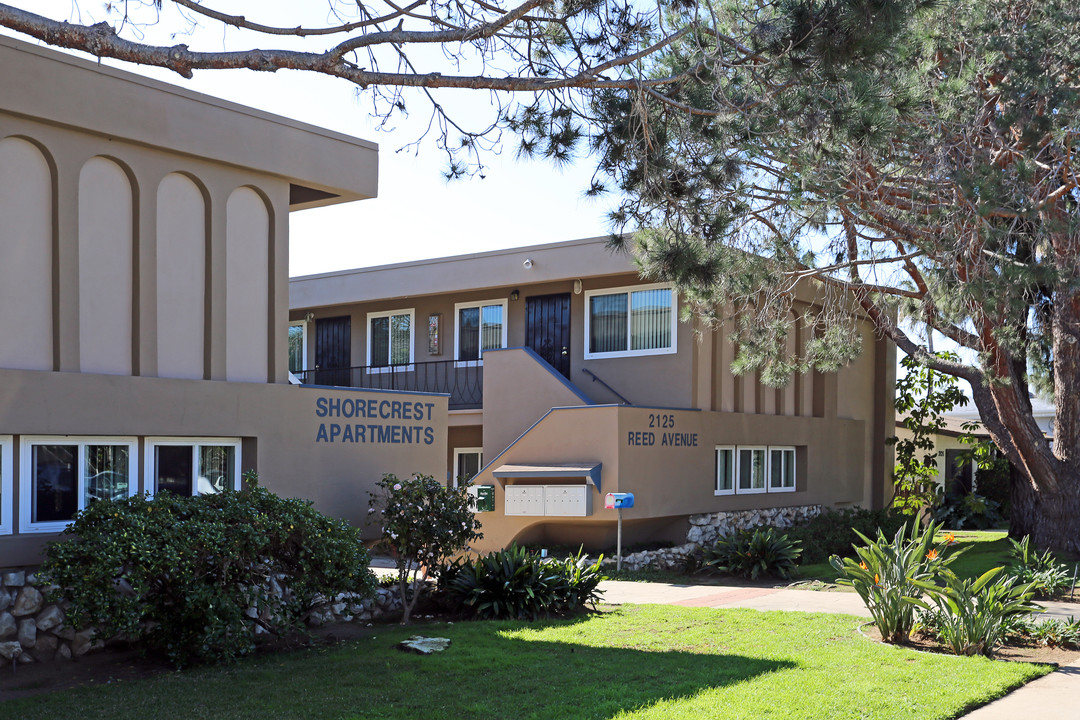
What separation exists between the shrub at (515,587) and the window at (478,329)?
10.0 m

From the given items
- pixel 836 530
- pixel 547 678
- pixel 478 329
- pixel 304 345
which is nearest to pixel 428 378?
pixel 478 329

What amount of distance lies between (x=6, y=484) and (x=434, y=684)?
4.46 meters

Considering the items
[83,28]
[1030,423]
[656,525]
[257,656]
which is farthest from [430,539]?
[1030,423]

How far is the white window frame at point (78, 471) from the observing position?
367 inches

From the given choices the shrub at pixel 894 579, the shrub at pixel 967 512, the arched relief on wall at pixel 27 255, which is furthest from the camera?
the shrub at pixel 967 512

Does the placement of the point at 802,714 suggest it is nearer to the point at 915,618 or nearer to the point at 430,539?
the point at 915,618

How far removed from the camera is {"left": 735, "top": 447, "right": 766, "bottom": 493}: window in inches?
802

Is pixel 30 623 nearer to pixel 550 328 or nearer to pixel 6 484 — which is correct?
pixel 6 484

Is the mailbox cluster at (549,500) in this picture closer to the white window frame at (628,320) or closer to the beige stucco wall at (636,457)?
the beige stucco wall at (636,457)

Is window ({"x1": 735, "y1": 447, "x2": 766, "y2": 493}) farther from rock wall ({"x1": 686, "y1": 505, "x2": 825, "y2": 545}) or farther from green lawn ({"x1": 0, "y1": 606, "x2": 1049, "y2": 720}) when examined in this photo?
green lawn ({"x1": 0, "y1": 606, "x2": 1049, "y2": 720})

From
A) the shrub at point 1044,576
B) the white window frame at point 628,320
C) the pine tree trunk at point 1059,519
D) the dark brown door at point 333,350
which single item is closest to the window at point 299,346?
the dark brown door at point 333,350

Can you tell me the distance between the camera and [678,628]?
10.9 meters

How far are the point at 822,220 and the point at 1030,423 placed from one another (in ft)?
18.2

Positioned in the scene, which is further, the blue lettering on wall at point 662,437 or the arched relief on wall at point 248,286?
the blue lettering on wall at point 662,437
